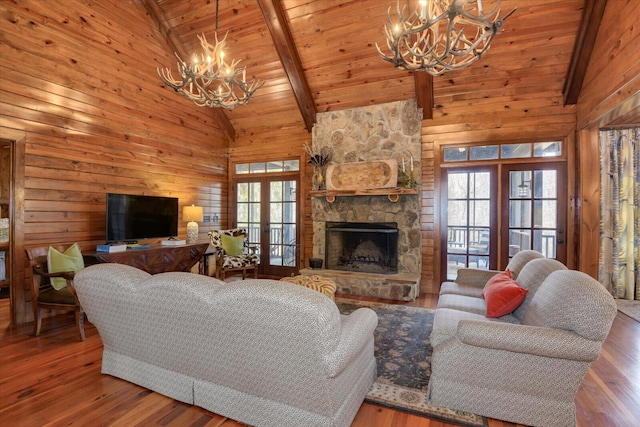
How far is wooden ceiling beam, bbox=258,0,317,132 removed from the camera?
4.11m

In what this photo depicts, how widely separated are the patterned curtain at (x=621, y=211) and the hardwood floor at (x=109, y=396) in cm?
188

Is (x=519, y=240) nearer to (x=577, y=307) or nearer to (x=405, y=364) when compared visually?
(x=405, y=364)

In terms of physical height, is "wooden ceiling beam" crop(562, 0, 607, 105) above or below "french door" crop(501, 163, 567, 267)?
above

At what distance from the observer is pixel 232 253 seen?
545cm

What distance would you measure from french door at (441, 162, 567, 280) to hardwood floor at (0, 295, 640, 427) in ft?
5.73

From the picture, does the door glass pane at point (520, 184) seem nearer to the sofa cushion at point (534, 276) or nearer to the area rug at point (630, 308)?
the area rug at point (630, 308)

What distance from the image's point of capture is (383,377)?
2.33 m

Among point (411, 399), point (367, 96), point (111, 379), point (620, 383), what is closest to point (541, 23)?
point (367, 96)

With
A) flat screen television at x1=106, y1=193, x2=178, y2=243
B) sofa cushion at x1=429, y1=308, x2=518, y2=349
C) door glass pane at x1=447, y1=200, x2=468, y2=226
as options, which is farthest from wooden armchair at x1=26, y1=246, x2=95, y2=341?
door glass pane at x1=447, y1=200, x2=468, y2=226

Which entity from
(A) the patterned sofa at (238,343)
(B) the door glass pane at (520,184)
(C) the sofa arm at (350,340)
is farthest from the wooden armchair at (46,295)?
(B) the door glass pane at (520,184)

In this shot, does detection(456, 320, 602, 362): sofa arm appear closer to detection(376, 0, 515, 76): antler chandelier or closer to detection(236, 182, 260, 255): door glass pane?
detection(376, 0, 515, 76): antler chandelier

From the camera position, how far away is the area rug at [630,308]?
12.0ft

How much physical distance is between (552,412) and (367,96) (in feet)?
14.8

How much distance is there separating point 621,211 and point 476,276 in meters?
2.78
